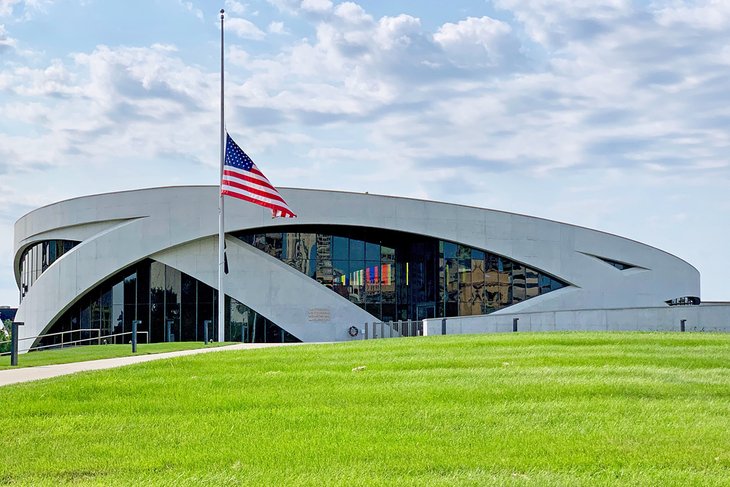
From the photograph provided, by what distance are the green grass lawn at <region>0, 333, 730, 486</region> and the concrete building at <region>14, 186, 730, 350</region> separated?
93.6 ft

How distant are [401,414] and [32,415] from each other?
4.66 meters

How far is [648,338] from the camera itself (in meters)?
19.5

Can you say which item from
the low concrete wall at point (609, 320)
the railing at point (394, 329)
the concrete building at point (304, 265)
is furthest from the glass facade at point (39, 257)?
the low concrete wall at point (609, 320)

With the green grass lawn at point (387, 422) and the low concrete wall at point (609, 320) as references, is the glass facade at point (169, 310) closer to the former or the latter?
the low concrete wall at point (609, 320)

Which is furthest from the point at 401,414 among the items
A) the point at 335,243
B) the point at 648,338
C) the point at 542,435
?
the point at 335,243

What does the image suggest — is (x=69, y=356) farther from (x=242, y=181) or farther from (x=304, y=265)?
(x=304, y=265)

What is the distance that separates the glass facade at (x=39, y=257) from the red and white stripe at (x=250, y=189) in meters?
17.1

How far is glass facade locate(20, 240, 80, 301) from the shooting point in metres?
49.4

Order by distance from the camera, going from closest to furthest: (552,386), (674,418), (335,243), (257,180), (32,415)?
(674,418) → (32,415) → (552,386) → (257,180) → (335,243)

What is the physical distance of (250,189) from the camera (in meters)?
34.8

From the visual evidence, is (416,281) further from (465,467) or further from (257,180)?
(465,467)

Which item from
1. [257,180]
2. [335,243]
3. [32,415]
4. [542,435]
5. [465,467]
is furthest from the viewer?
[335,243]

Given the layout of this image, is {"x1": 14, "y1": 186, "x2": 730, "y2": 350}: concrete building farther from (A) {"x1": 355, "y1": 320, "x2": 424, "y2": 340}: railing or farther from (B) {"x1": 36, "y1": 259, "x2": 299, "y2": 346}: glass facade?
(A) {"x1": 355, "y1": 320, "x2": 424, "y2": 340}: railing

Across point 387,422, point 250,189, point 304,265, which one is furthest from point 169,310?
point 387,422
